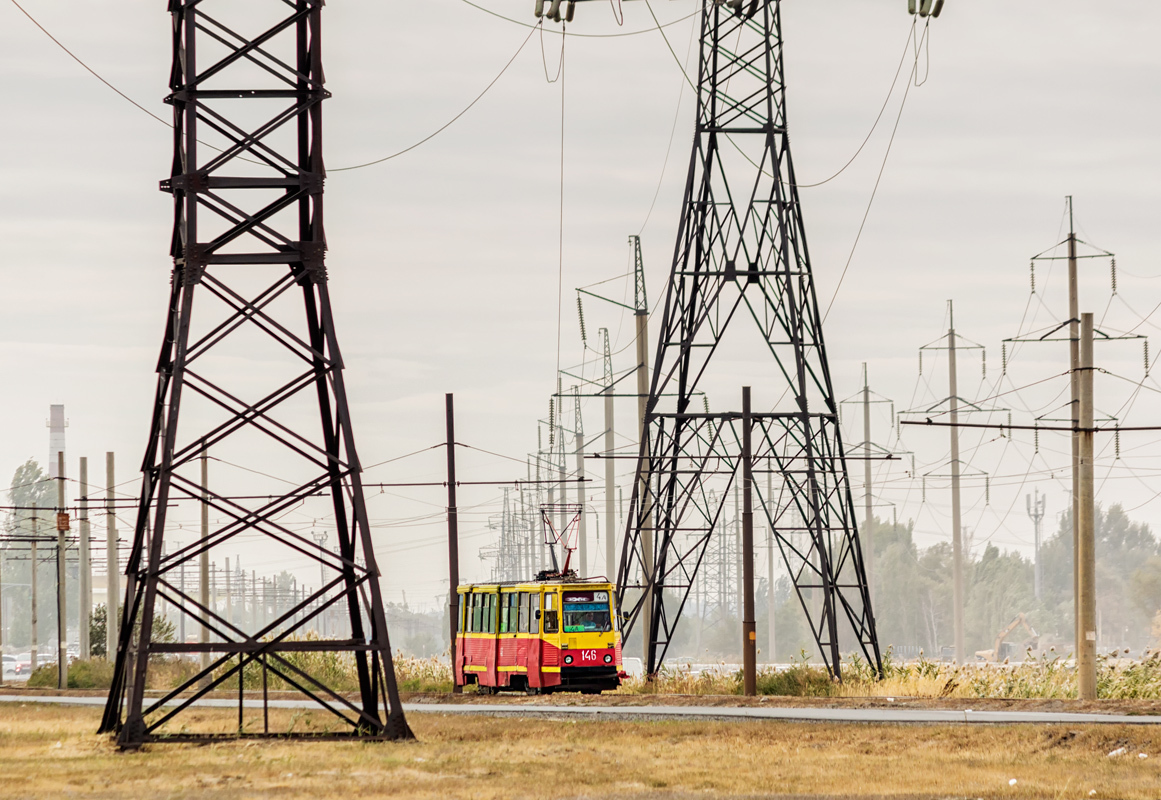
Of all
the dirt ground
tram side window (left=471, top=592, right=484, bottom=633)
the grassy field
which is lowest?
the dirt ground

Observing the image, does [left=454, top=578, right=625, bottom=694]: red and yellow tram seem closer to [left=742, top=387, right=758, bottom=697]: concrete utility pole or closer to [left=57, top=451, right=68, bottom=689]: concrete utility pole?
[left=742, top=387, right=758, bottom=697]: concrete utility pole

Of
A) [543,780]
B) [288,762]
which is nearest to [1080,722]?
[543,780]

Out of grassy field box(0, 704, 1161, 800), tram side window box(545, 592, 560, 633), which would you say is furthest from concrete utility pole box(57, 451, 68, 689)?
grassy field box(0, 704, 1161, 800)

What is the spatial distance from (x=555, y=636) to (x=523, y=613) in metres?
1.02

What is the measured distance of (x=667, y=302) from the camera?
40.9m

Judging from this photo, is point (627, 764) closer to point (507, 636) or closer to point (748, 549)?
point (748, 549)

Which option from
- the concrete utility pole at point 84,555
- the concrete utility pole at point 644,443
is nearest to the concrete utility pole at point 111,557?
the concrete utility pole at point 84,555

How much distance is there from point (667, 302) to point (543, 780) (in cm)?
2135

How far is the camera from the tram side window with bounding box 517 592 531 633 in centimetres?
4062

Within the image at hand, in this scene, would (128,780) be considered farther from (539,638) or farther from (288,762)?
(539,638)

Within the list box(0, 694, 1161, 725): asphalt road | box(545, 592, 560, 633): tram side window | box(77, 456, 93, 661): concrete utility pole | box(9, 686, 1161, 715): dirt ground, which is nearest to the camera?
box(0, 694, 1161, 725): asphalt road

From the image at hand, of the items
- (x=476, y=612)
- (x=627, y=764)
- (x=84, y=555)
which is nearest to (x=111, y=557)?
(x=84, y=555)

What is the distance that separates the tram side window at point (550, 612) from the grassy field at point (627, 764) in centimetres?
1088

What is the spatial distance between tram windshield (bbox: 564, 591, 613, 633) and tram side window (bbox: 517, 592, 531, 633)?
3.27 feet
